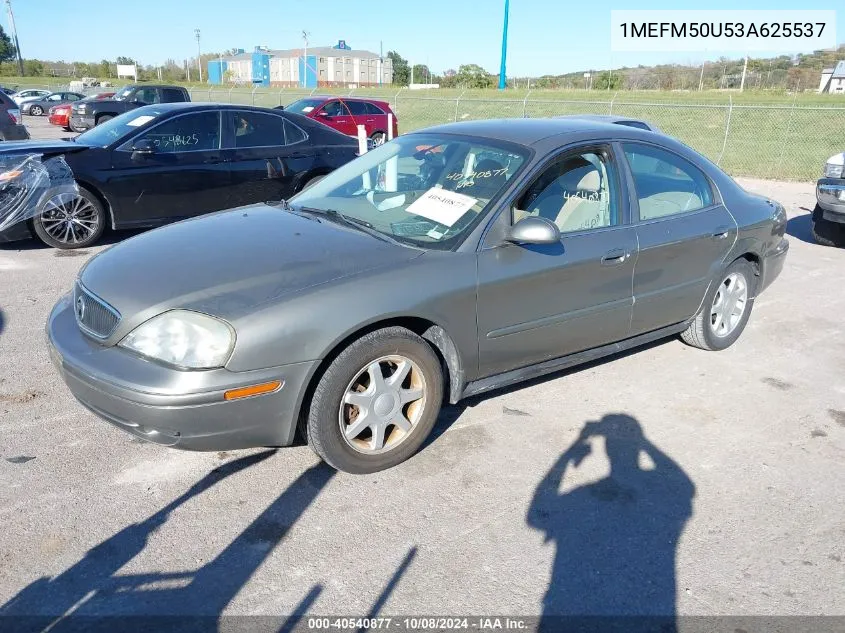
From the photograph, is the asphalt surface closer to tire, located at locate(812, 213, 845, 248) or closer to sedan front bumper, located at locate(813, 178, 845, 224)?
sedan front bumper, located at locate(813, 178, 845, 224)

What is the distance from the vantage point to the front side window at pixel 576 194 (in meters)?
3.86

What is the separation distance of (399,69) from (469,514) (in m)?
115

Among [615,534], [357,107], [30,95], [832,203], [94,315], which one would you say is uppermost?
[30,95]

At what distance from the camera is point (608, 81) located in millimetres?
51656

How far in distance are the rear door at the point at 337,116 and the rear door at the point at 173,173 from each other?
36.7 feet

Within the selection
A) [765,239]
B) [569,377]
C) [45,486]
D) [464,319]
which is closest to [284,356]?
[464,319]

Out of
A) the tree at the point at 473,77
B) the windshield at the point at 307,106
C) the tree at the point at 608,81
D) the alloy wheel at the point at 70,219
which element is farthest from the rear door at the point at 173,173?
the tree at the point at 473,77

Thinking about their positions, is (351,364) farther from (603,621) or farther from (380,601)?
(603,621)

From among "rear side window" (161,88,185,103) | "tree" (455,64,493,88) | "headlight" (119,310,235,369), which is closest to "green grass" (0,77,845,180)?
"rear side window" (161,88,185,103)

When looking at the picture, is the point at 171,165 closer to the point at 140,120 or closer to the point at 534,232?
the point at 140,120

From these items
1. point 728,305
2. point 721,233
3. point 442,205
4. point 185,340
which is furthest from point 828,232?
point 185,340

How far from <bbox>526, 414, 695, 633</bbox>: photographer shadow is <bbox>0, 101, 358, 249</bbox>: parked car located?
5453 mm

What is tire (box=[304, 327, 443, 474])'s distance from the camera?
309cm

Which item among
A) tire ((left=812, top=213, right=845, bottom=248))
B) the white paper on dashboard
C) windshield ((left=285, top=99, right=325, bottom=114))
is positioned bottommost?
tire ((left=812, top=213, right=845, bottom=248))
